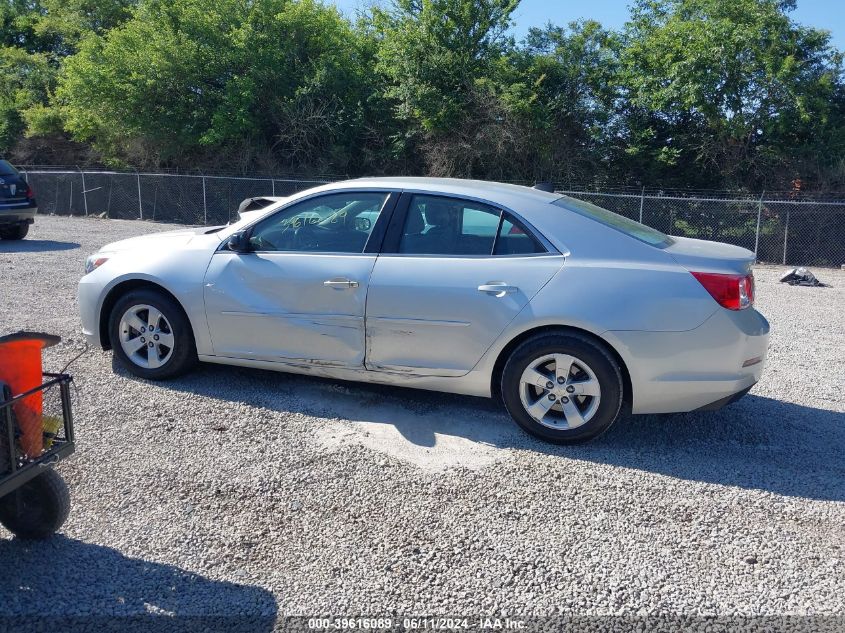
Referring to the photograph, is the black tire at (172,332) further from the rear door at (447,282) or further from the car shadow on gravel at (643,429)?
the rear door at (447,282)

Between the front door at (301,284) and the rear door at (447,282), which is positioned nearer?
the rear door at (447,282)

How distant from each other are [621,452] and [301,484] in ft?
6.57

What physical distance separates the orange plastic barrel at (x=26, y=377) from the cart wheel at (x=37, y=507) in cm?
26

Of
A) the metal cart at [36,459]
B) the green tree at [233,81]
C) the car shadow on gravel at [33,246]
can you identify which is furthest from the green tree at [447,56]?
the metal cart at [36,459]

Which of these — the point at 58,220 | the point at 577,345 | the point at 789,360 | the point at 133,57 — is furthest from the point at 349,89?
the point at 577,345

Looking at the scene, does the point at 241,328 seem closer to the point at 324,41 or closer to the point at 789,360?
the point at 789,360

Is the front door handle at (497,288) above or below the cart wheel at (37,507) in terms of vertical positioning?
above

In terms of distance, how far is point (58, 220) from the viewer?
22.3m

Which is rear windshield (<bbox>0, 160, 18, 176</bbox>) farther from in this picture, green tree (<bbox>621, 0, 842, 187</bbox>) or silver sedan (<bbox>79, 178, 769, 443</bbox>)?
green tree (<bbox>621, 0, 842, 187</bbox>)

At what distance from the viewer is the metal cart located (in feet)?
10.3

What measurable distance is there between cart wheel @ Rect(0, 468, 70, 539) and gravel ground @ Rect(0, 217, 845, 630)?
0.32 feet

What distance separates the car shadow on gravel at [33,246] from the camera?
14334 millimetres

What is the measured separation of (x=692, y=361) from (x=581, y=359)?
67 cm

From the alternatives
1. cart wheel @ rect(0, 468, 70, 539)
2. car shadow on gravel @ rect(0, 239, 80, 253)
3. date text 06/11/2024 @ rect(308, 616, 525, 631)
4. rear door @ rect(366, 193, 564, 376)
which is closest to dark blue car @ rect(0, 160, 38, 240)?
car shadow on gravel @ rect(0, 239, 80, 253)
